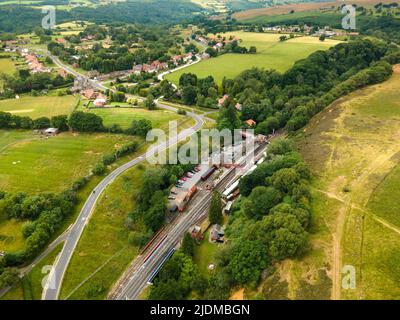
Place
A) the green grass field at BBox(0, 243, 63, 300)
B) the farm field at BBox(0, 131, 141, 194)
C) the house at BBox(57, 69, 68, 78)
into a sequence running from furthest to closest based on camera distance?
the house at BBox(57, 69, 68, 78) → the farm field at BBox(0, 131, 141, 194) → the green grass field at BBox(0, 243, 63, 300)

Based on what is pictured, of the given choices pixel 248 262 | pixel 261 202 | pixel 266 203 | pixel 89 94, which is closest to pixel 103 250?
pixel 248 262

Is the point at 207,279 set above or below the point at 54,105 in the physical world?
below

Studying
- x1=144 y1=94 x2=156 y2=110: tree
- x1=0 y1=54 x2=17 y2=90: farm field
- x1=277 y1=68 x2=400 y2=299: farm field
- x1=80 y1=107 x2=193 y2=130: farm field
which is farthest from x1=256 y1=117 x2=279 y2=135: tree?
x1=0 y1=54 x2=17 y2=90: farm field

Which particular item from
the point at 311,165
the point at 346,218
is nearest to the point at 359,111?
the point at 311,165

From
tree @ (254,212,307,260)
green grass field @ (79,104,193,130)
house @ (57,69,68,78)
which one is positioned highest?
house @ (57,69,68,78)

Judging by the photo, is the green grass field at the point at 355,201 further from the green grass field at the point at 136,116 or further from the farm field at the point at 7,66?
the farm field at the point at 7,66

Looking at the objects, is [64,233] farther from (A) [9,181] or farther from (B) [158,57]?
(B) [158,57]

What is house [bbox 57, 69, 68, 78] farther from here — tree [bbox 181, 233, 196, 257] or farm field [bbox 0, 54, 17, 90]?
tree [bbox 181, 233, 196, 257]
